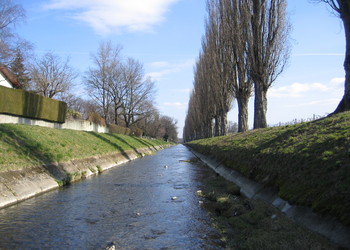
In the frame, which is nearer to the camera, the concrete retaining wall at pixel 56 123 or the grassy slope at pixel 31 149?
the grassy slope at pixel 31 149

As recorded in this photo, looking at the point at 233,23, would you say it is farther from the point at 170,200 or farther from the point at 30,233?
the point at 30,233

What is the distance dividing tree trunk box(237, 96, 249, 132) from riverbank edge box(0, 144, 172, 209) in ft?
48.7

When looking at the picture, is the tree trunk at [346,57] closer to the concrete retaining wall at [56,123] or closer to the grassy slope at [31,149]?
the grassy slope at [31,149]

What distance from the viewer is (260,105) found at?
65.1 feet

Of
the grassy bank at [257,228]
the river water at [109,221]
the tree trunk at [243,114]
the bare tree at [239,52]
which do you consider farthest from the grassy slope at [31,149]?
the tree trunk at [243,114]

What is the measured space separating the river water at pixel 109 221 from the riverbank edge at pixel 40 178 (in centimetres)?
30

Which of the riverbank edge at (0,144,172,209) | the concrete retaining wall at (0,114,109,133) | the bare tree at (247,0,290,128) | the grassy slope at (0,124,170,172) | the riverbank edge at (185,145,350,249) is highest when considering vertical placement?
the bare tree at (247,0,290,128)

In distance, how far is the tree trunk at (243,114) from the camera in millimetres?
25969

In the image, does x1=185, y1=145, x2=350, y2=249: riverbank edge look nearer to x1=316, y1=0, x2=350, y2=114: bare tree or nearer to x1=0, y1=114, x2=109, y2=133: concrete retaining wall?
x1=316, y1=0, x2=350, y2=114: bare tree

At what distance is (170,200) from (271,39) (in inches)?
629

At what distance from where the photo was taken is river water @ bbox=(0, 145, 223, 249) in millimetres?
4797

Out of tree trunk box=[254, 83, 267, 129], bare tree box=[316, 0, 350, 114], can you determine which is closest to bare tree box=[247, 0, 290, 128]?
tree trunk box=[254, 83, 267, 129]

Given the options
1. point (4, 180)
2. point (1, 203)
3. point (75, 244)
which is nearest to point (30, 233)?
point (75, 244)

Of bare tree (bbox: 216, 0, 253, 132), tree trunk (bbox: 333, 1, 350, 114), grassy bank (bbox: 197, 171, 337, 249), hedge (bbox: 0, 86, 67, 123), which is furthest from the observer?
bare tree (bbox: 216, 0, 253, 132)
